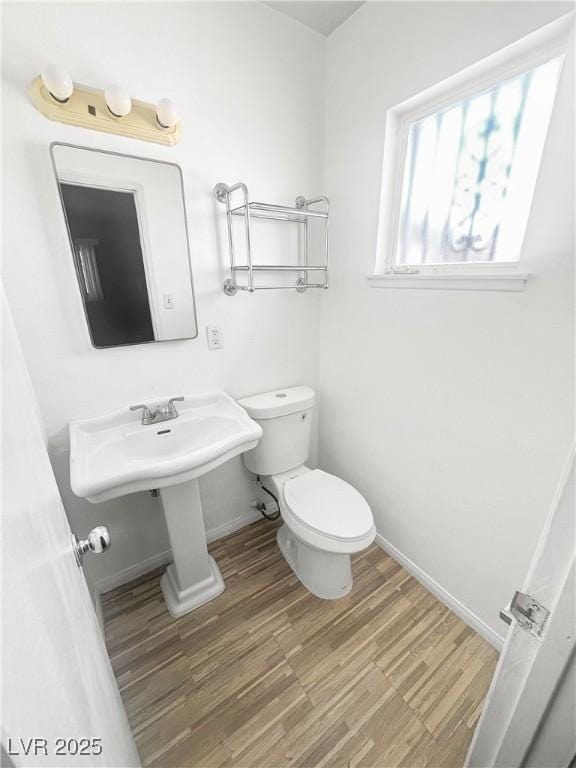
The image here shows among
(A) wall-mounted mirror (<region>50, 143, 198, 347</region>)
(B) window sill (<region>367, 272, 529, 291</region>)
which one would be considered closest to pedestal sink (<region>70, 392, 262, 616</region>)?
(A) wall-mounted mirror (<region>50, 143, 198, 347</region>)

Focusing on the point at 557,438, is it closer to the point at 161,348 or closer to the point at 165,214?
the point at 161,348

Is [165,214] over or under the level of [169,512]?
over

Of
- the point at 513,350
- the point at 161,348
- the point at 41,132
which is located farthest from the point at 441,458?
the point at 41,132

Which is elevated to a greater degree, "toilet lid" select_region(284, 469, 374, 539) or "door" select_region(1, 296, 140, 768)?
"door" select_region(1, 296, 140, 768)

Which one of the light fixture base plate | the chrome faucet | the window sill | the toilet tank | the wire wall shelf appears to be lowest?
the toilet tank

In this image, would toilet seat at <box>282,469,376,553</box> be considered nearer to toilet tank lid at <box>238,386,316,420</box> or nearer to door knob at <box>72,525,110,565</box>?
toilet tank lid at <box>238,386,316,420</box>

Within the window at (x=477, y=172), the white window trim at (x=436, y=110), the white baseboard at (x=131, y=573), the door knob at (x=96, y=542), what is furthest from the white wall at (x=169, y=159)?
the door knob at (x=96, y=542)

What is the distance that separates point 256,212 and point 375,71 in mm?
707

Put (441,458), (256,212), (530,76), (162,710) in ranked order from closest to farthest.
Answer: (530,76) → (162,710) → (441,458) → (256,212)

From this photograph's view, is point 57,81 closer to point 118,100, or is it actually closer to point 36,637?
point 118,100

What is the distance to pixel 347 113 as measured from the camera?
1.40 m

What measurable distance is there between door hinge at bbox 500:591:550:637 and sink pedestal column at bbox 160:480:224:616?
105 cm

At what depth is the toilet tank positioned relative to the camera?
5.05 ft

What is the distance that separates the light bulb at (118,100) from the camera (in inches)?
38.4
